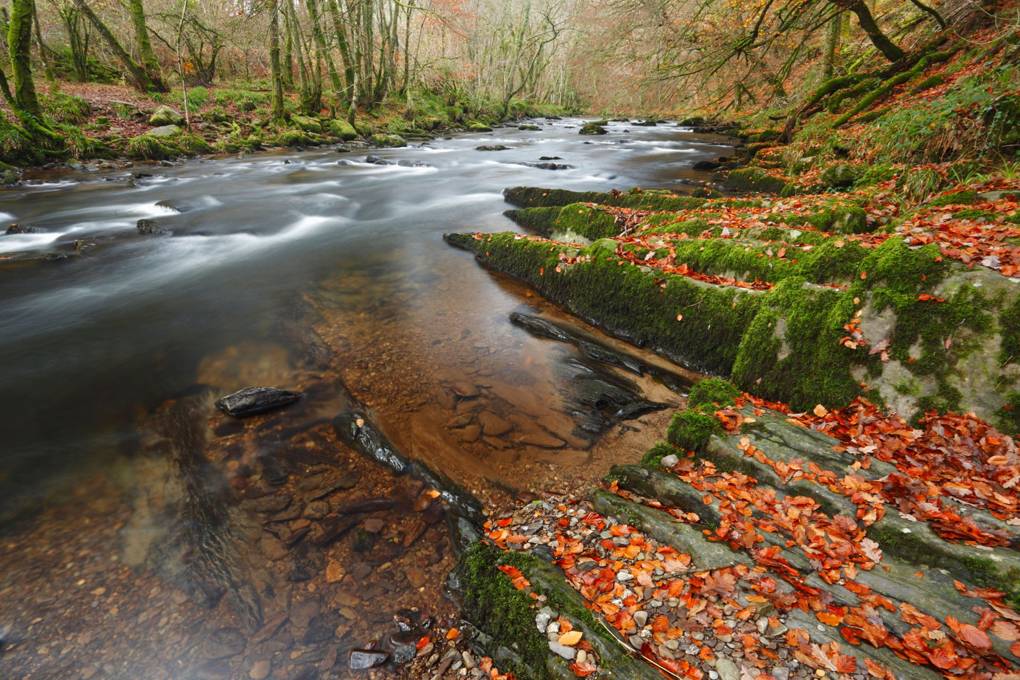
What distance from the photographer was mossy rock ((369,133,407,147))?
2523 centimetres

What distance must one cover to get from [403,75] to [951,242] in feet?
131

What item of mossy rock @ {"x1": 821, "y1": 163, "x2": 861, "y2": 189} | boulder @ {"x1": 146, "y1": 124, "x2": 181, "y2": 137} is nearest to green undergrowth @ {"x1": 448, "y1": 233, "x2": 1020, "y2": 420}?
mossy rock @ {"x1": 821, "y1": 163, "x2": 861, "y2": 189}

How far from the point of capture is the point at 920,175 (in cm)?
720

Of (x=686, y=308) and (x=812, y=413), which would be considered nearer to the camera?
(x=812, y=413)

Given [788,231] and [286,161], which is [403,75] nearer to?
[286,161]

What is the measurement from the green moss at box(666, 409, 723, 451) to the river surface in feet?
2.31

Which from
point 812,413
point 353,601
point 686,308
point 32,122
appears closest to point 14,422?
point 353,601

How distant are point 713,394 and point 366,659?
3.33m

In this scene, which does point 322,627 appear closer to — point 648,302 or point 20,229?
point 648,302

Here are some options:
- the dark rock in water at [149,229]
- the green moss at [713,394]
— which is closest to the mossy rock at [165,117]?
the dark rock in water at [149,229]

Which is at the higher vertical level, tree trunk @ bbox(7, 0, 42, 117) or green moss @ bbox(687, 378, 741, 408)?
tree trunk @ bbox(7, 0, 42, 117)

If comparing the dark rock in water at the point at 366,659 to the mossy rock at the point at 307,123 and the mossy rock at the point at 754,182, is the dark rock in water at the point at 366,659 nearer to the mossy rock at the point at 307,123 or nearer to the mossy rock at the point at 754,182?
the mossy rock at the point at 754,182

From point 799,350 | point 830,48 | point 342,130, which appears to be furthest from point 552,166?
point 799,350

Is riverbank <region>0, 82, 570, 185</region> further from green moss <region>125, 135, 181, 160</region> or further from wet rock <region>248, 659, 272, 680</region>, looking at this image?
wet rock <region>248, 659, 272, 680</region>
